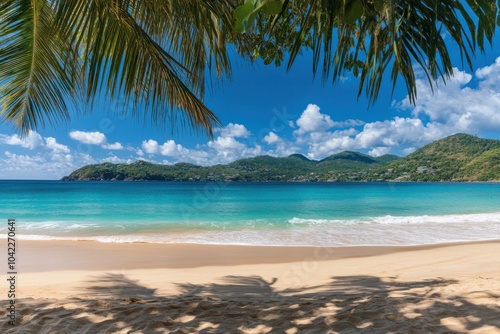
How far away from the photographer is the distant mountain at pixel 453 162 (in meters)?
57.1

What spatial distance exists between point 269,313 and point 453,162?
69.6 m

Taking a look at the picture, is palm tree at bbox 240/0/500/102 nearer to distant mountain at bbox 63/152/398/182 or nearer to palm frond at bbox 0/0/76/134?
palm frond at bbox 0/0/76/134

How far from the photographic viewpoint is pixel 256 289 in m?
4.84

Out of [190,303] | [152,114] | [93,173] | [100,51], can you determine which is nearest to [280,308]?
[190,303]

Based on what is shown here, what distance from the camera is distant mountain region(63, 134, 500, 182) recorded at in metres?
56.9

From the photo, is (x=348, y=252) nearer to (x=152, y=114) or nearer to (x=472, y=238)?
(x=472, y=238)

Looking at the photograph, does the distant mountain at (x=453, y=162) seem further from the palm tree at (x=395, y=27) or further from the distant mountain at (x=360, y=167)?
the palm tree at (x=395, y=27)

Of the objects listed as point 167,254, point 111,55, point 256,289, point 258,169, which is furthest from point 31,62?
point 258,169

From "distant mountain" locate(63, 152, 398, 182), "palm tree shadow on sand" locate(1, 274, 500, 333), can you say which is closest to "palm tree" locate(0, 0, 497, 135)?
"palm tree shadow on sand" locate(1, 274, 500, 333)

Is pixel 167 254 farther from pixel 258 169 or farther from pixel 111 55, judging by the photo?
pixel 258 169

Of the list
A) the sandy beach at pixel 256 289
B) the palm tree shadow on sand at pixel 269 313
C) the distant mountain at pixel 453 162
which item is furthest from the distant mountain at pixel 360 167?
the palm tree shadow on sand at pixel 269 313

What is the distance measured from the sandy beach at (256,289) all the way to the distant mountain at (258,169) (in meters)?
42.5

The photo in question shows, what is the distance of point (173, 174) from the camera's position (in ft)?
199

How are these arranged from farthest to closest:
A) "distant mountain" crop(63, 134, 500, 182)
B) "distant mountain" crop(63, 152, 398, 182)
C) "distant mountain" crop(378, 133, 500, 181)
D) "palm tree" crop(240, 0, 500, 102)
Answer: "distant mountain" crop(378, 133, 500, 181) < "distant mountain" crop(63, 134, 500, 182) < "distant mountain" crop(63, 152, 398, 182) < "palm tree" crop(240, 0, 500, 102)
